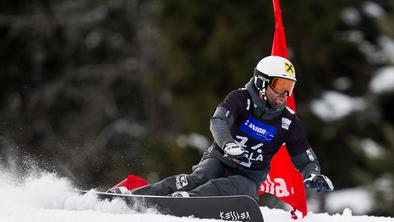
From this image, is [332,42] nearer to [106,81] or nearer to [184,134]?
[184,134]

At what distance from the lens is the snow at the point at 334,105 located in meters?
25.2

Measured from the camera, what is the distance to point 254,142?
9289 millimetres

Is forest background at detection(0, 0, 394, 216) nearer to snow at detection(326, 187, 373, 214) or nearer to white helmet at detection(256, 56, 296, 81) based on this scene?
snow at detection(326, 187, 373, 214)

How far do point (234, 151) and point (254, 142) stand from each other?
2.82ft

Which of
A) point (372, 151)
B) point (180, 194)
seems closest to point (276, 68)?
point (180, 194)

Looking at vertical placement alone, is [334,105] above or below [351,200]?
above

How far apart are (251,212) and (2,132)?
12.5m

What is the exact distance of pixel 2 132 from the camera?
66.2 ft

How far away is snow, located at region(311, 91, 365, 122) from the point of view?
25.2 m

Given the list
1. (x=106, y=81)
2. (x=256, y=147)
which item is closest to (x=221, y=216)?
(x=256, y=147)

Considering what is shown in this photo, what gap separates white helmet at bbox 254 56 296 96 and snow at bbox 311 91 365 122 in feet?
52.2

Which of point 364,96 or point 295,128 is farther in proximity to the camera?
point 364,96

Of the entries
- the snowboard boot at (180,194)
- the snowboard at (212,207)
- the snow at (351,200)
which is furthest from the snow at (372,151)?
the snowboard at (212,207)

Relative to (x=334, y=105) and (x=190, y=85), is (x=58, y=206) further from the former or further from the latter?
(x=190, y=85)
